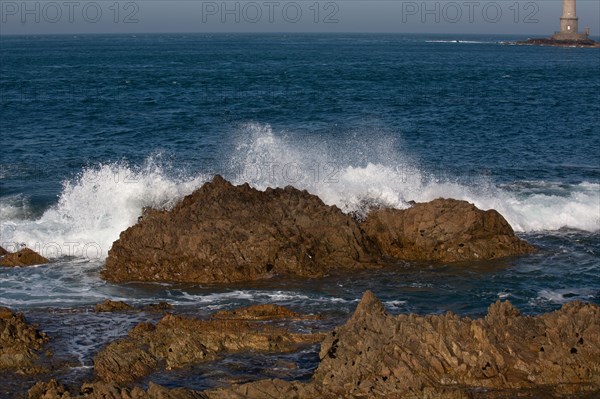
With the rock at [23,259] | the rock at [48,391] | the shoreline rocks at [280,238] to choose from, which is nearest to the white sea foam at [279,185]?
the rock at [23,259]

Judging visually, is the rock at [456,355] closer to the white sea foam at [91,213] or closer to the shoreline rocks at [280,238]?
the shoreline rocks at [280,238]

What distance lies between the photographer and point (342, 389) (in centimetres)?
1151

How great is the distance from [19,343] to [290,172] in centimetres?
1309

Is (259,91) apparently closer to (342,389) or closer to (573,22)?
(342,389)

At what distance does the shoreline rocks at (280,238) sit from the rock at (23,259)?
1834 millimetres

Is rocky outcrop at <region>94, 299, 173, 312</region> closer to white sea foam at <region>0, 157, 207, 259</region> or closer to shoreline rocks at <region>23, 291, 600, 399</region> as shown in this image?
shoreline rocks at <region>23, 291, 600, 399</region>

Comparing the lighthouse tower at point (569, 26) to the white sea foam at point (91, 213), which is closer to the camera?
the white sea foam at point (91, 213)

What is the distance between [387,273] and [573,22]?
12199 centimetres

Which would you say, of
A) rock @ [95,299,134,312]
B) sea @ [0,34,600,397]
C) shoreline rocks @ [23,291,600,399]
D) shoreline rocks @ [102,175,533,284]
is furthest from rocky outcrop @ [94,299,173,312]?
shoreline rocks @ [23,291,600,399]

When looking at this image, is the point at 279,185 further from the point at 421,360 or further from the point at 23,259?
the point at 421,360

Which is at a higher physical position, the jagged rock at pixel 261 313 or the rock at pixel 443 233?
the rock at pixel 443 233

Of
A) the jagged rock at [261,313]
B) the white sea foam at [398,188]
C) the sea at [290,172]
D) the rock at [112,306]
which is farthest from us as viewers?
the white sea foam at [398,188]

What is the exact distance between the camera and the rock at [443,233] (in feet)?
64.4

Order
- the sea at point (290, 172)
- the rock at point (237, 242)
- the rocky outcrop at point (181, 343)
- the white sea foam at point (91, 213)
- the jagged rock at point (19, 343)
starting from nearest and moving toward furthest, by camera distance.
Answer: the rocky outcrop at point (181, 343), the jagged rock at point (19, 343), the sea at point (290, 172), the rock at point (237, 242), the white sea foam at point (91, 213)
